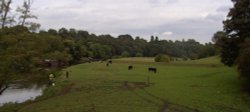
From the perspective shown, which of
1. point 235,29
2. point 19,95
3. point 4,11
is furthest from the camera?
point 19,95

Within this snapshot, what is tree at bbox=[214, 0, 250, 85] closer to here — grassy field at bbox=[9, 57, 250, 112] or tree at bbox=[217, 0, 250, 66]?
tree at bbox=[217, 0, 250, 66]

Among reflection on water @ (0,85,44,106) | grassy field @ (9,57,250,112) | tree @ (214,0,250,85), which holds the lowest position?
reflection on water @ (0,85,44,106)

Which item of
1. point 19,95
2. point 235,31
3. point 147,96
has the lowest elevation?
point 19,95

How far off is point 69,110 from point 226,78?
2863 cm

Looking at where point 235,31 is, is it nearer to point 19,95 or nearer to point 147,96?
point 147,96

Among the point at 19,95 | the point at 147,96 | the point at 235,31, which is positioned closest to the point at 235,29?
the point at 235,31

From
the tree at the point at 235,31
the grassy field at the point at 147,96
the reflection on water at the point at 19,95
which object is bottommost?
the reflection on water at the point at 19,95

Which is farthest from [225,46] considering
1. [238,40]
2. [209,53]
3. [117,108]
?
[209,53]

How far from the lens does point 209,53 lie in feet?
415

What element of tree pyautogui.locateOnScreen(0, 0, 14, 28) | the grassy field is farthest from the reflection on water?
tree pyautogui.locateOnScreen(0, 0, 14, 28)

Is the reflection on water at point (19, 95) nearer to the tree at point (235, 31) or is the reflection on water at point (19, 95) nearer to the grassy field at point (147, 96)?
the grassy field at point (147, 96)

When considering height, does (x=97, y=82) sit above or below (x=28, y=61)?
below

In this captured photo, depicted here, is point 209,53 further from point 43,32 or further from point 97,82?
point 43,32

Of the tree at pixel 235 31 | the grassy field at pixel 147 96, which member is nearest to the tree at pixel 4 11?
the grassy field at pixel 147 96
